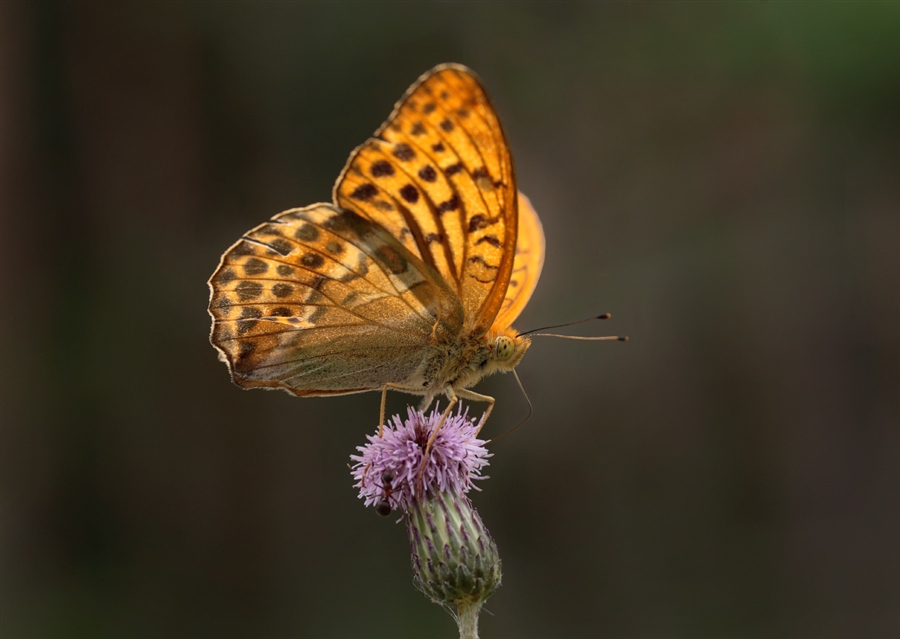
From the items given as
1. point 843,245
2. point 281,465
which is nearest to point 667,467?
point 843,245

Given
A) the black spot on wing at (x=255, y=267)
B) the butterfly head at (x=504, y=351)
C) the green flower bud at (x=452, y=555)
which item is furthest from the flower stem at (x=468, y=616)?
the black spot on wing at (x=255, y=267)

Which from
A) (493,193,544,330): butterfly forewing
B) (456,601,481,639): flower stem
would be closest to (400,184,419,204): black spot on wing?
(493,193,544,330): butterfly forewing

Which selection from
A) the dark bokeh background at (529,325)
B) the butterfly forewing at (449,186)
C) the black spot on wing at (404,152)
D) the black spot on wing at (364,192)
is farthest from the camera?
the dark bokeh background at (529,325)

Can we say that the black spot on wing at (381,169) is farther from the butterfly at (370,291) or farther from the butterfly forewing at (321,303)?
the butterfly forewing at (321,303)

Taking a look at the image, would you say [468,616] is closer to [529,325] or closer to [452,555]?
[452,555]

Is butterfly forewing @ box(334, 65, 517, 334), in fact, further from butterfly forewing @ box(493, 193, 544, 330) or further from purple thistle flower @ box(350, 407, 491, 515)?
purple thistle flower @ box(350, 407, 491, 515)

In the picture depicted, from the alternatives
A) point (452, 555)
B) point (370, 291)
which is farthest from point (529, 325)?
point (452, 555)

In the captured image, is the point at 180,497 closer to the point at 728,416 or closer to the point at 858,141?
the point at 728,416
